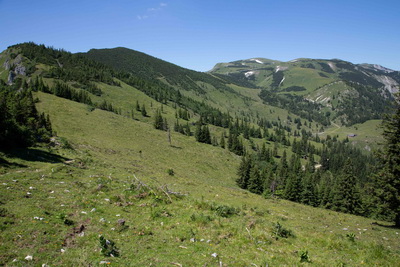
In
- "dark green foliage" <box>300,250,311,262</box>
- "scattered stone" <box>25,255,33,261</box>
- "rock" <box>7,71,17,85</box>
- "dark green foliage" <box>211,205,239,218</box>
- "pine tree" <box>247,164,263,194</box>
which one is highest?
"rock" <box>7,71,17,85</box>

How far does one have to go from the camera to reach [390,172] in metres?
24.8

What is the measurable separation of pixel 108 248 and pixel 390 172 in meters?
30.4

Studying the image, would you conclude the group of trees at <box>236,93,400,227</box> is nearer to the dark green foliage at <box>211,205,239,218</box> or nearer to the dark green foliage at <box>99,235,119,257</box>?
the dark green foliage at <box>211,205,239,218</box>

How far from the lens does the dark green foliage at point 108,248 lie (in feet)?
29.8

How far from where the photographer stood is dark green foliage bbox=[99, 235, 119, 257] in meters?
9.09

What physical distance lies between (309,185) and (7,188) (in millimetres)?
80373

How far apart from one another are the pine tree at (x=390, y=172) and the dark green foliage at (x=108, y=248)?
95.8ft

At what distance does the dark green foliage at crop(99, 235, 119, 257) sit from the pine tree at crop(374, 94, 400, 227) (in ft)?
95.8

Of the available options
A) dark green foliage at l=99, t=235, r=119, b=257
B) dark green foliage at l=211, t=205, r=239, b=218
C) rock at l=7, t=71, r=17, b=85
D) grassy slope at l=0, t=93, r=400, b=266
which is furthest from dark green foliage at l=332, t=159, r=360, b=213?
rock at l=7, t=71, r=17, b=85

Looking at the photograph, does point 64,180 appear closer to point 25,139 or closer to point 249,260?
point 25,139

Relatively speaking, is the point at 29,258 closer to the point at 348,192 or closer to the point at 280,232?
Answer: the point at 280,232

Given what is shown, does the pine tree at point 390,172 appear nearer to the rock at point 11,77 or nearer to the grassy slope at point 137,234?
the grassy slope at point 137,234

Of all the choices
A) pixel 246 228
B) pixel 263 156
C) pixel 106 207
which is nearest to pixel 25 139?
pixel 106 207

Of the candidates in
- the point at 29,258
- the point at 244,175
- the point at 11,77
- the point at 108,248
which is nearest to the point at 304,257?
the point at 108,248
